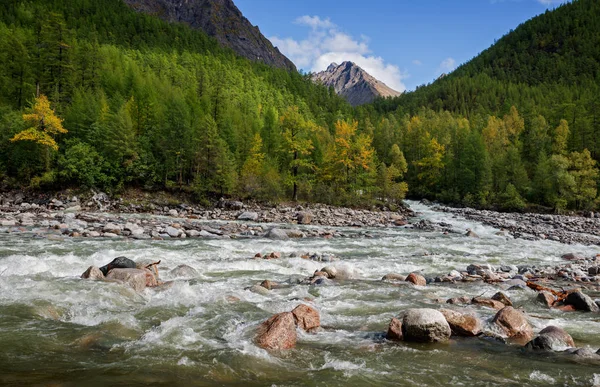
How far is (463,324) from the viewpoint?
7410 mm

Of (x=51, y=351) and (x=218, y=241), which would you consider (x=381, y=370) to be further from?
(x=218, y=241)

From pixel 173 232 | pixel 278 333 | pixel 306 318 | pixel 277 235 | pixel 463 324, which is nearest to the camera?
pixel 278 333

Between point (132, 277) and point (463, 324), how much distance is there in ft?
26.7

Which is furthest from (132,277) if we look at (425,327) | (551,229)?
(551,229)

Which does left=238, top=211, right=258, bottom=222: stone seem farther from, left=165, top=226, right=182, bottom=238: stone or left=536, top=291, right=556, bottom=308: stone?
left=536, top=291, right=556, bottom=308: stone

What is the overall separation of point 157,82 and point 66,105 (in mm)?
23068

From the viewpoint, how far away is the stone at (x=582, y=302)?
9.31 meters

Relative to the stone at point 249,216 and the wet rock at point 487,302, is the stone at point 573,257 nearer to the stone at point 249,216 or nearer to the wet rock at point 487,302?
the wet rock at point 487,302

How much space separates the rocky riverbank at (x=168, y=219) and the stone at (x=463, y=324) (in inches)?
610

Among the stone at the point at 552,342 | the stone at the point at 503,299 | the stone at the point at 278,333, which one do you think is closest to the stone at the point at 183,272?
the stone at the point at 278,333

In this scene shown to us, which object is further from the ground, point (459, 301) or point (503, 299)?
point (503, 299)

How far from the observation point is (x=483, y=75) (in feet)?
558

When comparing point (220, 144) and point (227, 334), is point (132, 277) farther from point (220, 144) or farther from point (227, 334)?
point (220, 144)

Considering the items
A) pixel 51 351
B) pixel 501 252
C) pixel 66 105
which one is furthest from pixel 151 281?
pixel 66 105
